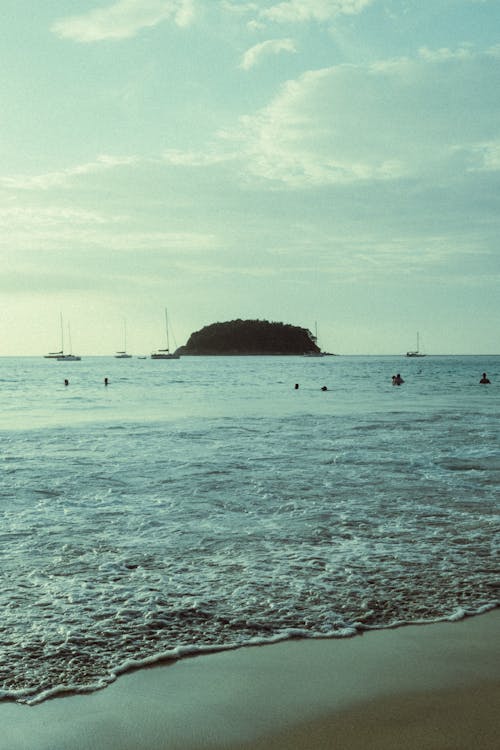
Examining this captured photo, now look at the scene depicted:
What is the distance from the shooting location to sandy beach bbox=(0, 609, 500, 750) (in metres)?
3.73

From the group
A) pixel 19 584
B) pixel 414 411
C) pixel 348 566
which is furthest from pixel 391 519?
pixel 414 411

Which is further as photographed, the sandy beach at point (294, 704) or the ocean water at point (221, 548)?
the ocean water at point (221, 548)

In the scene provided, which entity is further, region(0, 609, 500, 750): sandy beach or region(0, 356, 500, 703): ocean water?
region(0, 356, 500, 703): ocean water

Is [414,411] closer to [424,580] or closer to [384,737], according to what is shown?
[424,580]

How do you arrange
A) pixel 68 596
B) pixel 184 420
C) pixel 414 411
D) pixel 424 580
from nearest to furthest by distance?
pixel 68 596 < pixel 424 580 < pixel 184 420 < pixel 414 411

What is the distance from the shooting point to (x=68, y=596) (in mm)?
6156

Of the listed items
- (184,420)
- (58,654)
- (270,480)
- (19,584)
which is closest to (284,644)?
(58,654)

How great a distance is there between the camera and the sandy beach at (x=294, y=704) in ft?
12.3

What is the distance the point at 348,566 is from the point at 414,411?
2601 centimetres

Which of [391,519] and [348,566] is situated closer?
[348,566]

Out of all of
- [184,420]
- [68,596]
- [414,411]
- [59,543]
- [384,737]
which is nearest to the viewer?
[384,737]

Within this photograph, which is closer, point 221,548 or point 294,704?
point 294,704

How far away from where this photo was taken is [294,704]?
4133 millimetres

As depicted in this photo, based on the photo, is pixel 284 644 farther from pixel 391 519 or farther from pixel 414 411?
pixel 414 411
